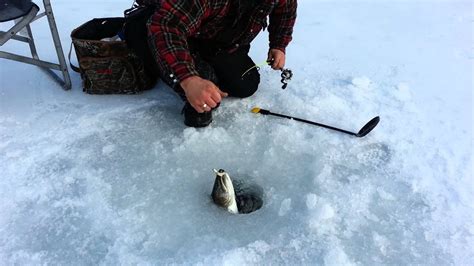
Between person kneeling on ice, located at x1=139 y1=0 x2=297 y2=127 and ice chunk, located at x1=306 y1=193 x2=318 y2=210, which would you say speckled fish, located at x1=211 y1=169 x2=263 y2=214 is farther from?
person kneeling on ice, located at x1=139 y1=0 x2=297 y2=127

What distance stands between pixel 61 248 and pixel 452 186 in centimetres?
181

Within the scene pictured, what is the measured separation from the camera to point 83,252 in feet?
5.08

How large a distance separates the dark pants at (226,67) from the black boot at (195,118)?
0.35 feet

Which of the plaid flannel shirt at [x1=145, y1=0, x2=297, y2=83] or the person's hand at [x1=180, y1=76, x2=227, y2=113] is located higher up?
the plaid flannel shirt at [x1=145, y1=0, x2=297, y2=83]

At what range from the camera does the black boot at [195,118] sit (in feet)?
7.09

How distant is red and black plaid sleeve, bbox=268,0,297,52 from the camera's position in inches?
90.7

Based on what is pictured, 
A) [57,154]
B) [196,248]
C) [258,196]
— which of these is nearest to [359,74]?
[258,196]

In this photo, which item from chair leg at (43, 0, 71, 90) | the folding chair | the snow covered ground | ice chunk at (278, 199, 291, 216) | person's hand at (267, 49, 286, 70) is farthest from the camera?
person's hand at (267, 49, 286, 70)

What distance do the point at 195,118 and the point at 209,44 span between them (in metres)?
0.47

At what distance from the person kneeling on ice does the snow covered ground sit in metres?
0.20

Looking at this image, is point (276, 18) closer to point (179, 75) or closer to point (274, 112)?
point (274, 112)

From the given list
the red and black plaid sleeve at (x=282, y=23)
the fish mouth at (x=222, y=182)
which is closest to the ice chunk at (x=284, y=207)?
the fish mouth at (x=222, y=182)

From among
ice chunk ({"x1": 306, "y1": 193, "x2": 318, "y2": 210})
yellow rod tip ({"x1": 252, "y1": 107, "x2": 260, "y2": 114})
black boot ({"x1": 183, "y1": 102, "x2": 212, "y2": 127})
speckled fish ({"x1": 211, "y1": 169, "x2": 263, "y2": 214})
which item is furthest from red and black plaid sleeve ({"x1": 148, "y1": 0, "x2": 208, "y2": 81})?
A: ice chunk ({"x1": 306, "y1": 193, "x2": 318, "y2": 210})

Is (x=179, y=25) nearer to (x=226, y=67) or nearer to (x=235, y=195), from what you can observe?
(x=226, y=67)
